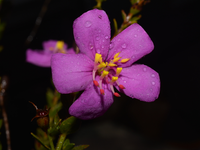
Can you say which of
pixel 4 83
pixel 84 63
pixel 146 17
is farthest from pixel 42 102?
pixel 146 17

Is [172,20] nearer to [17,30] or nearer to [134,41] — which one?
[17,30]

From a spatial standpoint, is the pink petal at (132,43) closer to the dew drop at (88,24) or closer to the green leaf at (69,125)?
the dew drop at (88,24)

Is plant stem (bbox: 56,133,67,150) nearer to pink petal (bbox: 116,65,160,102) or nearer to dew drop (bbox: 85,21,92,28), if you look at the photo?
pink petal (bbox: 116,65,160,102)

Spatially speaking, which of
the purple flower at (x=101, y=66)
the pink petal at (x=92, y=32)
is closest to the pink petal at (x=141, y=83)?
the purple flower at (x=101, y=66)

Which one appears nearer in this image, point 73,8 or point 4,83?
point 4,83

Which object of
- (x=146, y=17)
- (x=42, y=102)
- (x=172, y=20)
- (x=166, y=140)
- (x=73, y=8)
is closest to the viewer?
(x=42, y=102)

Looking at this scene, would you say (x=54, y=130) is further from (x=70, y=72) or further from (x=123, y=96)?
(x=123, y=96)
